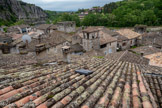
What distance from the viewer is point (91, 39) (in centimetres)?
2195

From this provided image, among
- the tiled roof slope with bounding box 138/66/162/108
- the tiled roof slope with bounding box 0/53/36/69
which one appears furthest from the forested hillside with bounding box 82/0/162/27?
the tiled roof slope with bounding box 0/53/36/69

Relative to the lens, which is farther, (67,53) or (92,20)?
(92,20)

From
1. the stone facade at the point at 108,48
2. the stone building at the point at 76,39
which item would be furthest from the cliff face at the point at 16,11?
the stone facade at the point at 108,48

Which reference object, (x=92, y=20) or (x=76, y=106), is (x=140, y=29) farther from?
(x=76, y=106)

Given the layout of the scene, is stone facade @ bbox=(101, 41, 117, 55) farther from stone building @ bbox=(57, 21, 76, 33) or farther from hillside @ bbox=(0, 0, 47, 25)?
hillside @ bbox=(0, 0, 47, 25)

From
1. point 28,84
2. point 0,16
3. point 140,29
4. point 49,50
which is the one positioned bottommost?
point 49,50

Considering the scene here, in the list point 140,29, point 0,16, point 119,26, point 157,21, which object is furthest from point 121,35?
point 0,16

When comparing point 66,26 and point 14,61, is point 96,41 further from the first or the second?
point 66,26

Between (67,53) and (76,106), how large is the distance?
500 cm

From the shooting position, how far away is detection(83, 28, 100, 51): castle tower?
2172 centimetres

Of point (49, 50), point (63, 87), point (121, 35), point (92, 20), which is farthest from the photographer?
point (92, 20)

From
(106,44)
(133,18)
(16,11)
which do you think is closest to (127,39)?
(106,44)

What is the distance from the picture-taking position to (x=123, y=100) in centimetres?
308

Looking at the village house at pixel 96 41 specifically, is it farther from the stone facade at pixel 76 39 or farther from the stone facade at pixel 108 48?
the stone facade at pixel 76 39
